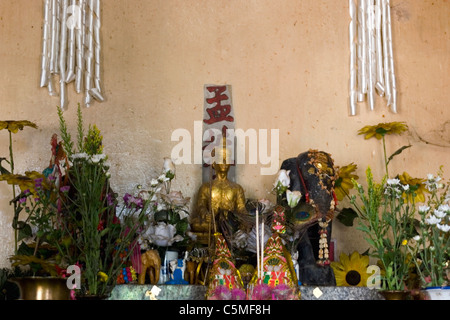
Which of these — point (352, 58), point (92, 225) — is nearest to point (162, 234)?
point (92, 225)

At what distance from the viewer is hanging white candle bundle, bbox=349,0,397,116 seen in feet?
14.7

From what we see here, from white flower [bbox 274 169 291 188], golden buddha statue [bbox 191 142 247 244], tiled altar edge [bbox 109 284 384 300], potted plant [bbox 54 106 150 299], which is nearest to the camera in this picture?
potted plant [bbox 54 106 150 299]

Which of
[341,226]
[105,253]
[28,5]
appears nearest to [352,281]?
[341,226]

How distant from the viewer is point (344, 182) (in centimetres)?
418

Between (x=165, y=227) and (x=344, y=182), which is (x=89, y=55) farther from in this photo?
(x=344, y=182)

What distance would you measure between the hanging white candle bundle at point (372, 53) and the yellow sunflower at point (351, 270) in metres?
0.96

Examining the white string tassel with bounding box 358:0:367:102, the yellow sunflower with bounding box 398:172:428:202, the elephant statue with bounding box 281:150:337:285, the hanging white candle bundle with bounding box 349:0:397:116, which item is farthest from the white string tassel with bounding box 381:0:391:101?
the elephant statue with bounding box 281:150:337:285

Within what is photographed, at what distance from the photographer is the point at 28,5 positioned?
4.35 meters

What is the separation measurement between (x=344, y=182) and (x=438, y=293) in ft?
4.30

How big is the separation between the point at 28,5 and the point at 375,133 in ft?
7.03

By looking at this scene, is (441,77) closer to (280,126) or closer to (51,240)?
(280,126)

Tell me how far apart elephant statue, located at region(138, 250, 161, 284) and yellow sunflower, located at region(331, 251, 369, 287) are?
3.29 feet

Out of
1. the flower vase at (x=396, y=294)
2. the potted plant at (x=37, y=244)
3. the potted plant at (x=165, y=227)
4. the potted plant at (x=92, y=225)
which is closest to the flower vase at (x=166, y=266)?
the potted plant at (x=165, y=227)

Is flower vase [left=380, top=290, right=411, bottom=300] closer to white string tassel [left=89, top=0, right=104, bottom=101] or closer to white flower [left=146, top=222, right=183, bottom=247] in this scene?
white flower [left=146, top=222, right=183, bottom=247]
